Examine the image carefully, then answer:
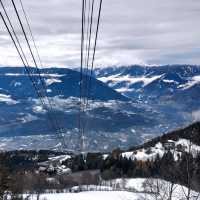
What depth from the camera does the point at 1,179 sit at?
53.8 metres

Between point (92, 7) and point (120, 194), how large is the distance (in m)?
183

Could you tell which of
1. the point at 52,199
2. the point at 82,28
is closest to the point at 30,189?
the point at 52,199

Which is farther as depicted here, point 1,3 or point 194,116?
point 194,116

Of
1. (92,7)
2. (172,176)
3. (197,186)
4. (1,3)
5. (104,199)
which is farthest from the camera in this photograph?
(104,199)

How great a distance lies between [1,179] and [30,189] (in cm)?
12514

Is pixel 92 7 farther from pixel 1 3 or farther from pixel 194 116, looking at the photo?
pixel 194 116

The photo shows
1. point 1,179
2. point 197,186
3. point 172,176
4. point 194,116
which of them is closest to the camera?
point 194,116

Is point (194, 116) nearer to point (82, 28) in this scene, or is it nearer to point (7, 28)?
point (82, 28)

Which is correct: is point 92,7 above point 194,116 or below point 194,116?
above

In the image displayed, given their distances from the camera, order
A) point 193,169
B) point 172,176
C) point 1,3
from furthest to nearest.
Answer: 1. point 172,176
2. point 193,169
3. point 1,3

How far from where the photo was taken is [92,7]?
50.5 feet

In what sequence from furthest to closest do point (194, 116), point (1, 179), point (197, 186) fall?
point (1, 179) → point (197, 186) → point (194, 116)

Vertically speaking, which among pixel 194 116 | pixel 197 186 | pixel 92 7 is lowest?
pixel 197 186

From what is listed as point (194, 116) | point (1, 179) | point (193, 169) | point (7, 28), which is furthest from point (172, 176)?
point (1, 179)
